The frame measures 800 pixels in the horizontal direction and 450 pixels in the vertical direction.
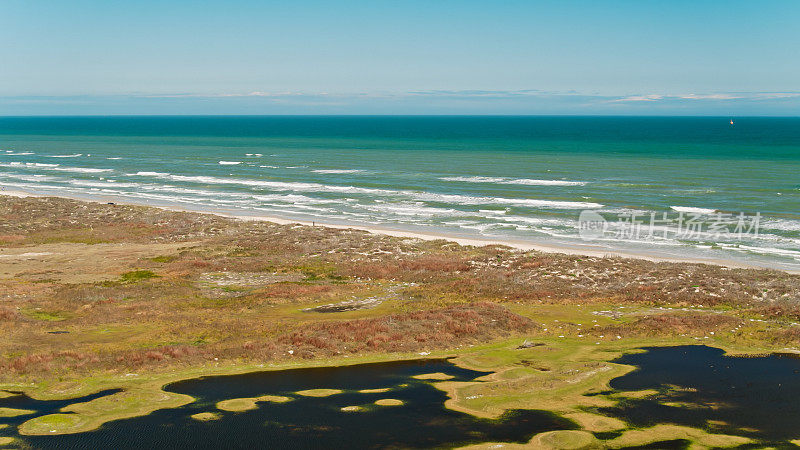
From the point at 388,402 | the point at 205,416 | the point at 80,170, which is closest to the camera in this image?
the point at 205,416

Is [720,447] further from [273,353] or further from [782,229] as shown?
[782,229]

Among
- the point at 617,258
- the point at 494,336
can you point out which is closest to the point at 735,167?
the point at 617,258

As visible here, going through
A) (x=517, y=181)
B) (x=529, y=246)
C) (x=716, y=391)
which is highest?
(x=517, y=181)

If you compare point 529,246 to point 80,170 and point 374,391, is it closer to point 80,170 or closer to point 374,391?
point 374,391

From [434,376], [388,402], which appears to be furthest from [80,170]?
[388,402]

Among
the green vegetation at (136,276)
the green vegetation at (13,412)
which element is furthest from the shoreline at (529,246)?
the green vegetation at (13,412)

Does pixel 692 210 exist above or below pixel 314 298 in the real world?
above

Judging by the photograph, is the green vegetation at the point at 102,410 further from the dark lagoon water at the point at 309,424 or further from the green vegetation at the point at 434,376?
the green vegetation at the point at 434,376
